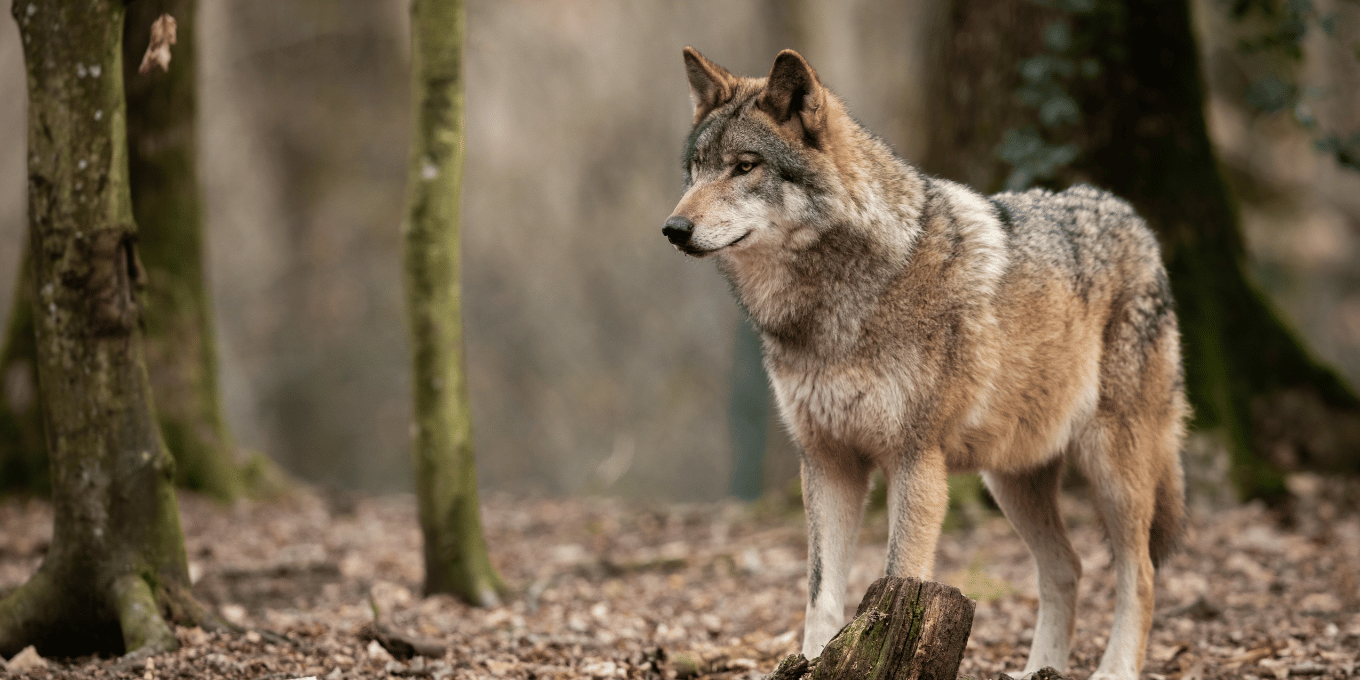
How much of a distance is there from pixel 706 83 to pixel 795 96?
48 centimetres

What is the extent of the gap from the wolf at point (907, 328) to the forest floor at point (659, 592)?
71 cm

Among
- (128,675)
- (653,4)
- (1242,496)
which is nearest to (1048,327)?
(128,675)

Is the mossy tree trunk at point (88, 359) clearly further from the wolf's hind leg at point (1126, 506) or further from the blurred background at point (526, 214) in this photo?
the blurred background at point (526, 214)

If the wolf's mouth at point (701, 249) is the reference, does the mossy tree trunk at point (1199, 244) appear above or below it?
above

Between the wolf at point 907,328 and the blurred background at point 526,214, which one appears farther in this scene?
the blurred background at point 526,214

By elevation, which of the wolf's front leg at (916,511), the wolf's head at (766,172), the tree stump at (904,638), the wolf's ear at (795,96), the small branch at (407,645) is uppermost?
the wolf's ear at (795,96)

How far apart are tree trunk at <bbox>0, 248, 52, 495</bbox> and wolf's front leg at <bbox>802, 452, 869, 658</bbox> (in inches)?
246

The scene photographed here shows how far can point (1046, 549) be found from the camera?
165 inches

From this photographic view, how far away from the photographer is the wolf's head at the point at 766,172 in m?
3.44

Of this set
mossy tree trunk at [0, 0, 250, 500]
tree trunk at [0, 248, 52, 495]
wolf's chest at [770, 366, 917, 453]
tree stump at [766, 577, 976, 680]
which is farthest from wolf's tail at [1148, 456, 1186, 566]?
tree trunk at [0, 248, 52, 495]

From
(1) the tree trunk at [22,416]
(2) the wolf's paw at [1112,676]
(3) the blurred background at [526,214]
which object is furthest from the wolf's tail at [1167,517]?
(3) the blurred background at [526,214]

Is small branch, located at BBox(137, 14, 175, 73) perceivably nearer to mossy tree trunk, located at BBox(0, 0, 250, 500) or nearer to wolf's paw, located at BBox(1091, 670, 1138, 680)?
mossy tree trunk, located at BBox(0, 0, 250, 500)

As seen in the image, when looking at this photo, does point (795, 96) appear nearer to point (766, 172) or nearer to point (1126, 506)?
point (766, 172)

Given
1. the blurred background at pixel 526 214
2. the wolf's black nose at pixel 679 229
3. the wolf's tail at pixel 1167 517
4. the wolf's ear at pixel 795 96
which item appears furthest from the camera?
the blurred background at pixel 526 214
